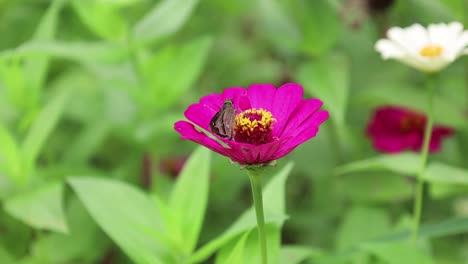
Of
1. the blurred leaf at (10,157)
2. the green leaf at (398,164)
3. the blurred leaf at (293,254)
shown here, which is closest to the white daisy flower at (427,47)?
the green leaf at (398,164)

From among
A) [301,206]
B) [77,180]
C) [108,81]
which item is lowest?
[301,206]

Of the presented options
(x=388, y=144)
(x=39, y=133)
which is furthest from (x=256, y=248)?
(x=388, y=144)

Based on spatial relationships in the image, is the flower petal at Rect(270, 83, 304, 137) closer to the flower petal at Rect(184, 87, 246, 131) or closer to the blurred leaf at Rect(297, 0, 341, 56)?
the flower petal at Rect(184, 87, 246, 131)

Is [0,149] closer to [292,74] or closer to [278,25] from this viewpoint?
[278,25]

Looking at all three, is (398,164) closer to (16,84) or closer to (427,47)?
(427,47)

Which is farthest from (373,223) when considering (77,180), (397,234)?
(77,180)

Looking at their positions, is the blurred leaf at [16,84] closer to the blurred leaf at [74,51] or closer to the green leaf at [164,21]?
the blurred leaf at [74,51]

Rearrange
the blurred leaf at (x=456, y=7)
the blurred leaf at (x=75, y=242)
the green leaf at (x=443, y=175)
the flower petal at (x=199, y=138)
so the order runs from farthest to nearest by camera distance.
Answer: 1. the blurred leaf at (x=456, y=7)
2. the blurred leaf at (x=75, y=242)
3. the green leaf at (x=443, y=175)
4. the flower petal at (x=199, y=138)
